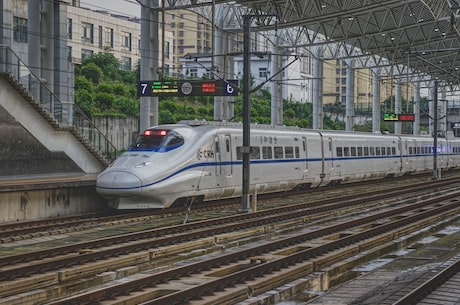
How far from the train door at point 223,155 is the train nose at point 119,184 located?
3.81m

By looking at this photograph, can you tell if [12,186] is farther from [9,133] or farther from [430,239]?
[430,239]

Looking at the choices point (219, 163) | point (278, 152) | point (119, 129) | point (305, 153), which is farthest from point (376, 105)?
point (219, 163)

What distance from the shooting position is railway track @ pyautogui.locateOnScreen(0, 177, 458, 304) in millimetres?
10609

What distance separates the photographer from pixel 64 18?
31.3 m

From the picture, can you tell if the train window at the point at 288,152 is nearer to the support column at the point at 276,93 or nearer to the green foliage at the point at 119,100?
the green foliage at the point at 119,100

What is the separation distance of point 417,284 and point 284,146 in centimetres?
1604

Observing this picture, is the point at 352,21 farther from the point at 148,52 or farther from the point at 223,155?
the point at 223,155

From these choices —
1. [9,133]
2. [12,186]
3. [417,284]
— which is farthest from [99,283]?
[9,133]

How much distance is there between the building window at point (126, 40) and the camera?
73.1 m

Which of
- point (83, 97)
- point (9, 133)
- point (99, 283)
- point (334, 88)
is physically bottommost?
point (99, 283)

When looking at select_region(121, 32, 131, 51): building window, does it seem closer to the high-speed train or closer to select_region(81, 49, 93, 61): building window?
select_region(81, 49, 93, 61): building window

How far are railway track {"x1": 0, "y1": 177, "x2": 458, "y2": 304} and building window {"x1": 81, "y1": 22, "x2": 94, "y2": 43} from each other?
4970 centimetres

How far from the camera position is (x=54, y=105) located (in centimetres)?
2617

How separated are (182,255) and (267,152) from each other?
11965mm
